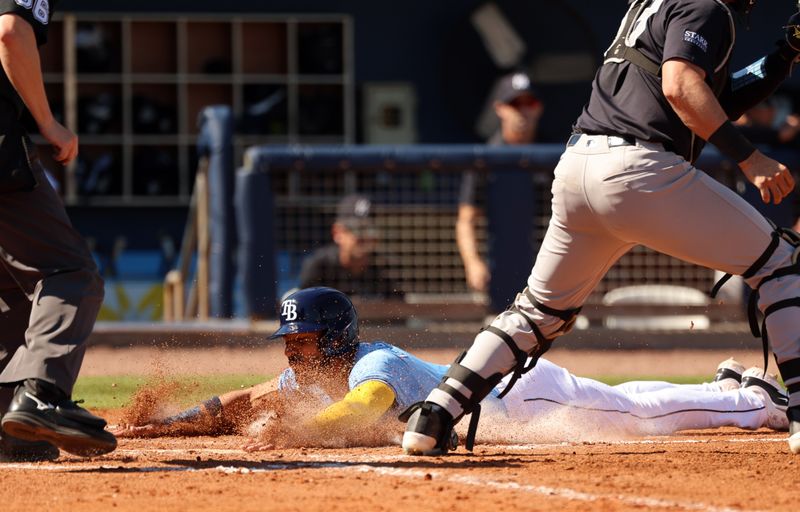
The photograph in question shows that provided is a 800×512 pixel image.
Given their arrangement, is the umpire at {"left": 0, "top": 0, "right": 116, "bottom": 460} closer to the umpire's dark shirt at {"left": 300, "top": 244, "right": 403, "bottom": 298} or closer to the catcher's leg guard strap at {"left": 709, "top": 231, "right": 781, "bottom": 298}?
the catcher's leg guard strap at {"left": 709, "top": 231, "right": 781, "bottom": 298}

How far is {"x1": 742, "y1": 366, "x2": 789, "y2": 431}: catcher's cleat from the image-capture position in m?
6.65

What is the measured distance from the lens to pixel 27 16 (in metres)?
5.08

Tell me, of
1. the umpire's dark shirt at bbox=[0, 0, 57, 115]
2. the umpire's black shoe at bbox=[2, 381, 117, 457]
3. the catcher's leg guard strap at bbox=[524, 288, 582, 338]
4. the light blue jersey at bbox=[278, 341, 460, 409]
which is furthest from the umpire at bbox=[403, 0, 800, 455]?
the umpire's dark shirt at bbox=[0, 0, 57, 115]

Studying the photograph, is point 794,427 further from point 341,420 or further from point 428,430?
point 341,420

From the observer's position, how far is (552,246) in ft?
17.7

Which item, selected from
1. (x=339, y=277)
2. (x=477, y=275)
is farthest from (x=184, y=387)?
(x=477, y=275)

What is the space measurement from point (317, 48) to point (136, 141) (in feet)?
7.37

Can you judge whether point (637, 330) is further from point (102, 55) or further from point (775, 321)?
point (102, 55)

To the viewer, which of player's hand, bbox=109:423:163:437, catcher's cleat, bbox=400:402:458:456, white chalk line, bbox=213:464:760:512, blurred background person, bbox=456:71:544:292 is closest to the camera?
white chalk line, bbox=213:464:760:512

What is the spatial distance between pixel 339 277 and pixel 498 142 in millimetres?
1866

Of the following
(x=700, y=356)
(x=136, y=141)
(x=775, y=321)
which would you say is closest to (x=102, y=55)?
(x=136, y=141)

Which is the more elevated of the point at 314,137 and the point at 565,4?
the point at 565,4

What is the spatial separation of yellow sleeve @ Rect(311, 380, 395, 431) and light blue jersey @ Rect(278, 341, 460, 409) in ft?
0.15

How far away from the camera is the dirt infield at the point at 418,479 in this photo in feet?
14.5
